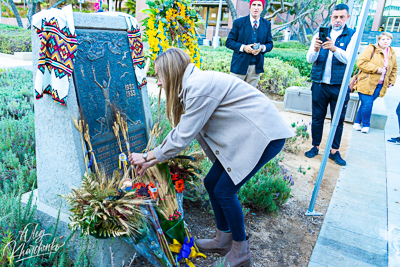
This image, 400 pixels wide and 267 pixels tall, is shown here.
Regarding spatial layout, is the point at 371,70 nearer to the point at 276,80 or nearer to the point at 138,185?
the point at 276,80

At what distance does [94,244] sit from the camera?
205 cm

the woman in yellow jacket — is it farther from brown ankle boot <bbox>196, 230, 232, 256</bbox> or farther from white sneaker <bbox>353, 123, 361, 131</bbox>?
brown ankle boot <bbox>196, 230, 232, 256</bbox>

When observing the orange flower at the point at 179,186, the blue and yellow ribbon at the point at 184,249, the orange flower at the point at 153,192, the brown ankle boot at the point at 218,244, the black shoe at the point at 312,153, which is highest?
the orange flower at the point at 153,192

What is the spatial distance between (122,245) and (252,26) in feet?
12.9

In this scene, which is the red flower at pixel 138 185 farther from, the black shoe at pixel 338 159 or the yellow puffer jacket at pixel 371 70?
the yellow puffer jacket at pixel 371 70

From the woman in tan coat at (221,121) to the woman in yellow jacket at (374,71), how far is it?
4.47 meters

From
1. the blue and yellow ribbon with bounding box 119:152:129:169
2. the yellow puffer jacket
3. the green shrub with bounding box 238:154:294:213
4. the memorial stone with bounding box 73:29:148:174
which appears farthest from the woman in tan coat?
the yellow puffer jacket

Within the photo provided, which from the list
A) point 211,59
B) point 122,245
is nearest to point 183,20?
point 122,245

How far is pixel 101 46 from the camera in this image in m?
2.34

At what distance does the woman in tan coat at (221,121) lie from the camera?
1.80 meters

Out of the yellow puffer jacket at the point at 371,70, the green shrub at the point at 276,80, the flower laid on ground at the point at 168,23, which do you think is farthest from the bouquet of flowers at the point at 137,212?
the green shrub at the point at 276,80

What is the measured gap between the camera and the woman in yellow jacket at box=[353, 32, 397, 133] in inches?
213

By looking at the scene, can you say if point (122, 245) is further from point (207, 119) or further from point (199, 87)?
point (199, 87)

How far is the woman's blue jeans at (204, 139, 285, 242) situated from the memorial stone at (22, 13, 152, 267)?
773 millimetres
